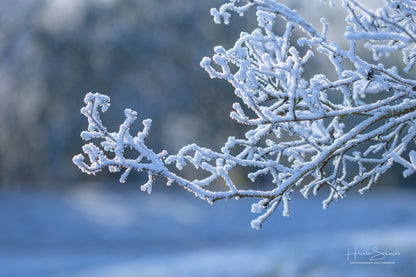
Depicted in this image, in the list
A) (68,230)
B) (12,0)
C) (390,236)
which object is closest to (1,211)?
(68,230)

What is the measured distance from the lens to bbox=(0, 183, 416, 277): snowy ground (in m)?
9.82

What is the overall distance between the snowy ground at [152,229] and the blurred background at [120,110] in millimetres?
54

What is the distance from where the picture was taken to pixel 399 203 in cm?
1540

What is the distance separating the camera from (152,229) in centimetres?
1362

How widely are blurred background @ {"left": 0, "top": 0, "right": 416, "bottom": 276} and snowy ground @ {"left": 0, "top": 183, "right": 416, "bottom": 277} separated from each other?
0.05 m

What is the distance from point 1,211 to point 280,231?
725cm

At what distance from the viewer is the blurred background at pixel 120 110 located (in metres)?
14.3

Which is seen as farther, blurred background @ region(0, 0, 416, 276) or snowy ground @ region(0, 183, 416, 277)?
blurred background @ region(0, 0, 416, 276)

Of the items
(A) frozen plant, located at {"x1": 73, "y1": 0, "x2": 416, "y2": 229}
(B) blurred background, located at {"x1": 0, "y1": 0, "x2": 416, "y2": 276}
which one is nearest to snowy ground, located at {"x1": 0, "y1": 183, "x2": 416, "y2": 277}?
(B) blurred background, located at {"x1": 0, "y1": 0, "x2": 416, "y2": 276}

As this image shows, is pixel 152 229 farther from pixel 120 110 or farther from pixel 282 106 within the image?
pixel 282 106
